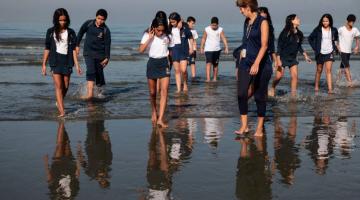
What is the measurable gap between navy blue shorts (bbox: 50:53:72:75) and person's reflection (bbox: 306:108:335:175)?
4.11 m

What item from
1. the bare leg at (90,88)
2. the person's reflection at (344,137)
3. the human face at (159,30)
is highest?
the human face at (159,30)

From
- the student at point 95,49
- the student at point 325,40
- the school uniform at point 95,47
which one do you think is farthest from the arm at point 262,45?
the student at point 325,40

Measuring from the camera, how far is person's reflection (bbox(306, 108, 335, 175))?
6398 mm

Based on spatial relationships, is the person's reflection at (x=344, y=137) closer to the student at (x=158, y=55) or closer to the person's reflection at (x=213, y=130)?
the person's reflection at (x=213, y=130)

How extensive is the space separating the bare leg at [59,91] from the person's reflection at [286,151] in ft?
11.4

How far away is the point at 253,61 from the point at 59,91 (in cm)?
348

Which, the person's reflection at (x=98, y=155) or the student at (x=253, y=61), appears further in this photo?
the student at (x=253, y=61)

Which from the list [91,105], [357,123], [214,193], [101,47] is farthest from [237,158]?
[101,47]

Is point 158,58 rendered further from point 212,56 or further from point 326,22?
point 212,56

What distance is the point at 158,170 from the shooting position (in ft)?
19.7

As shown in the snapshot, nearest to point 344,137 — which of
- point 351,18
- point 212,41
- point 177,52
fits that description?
point 177,52

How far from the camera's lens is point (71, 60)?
950 cm

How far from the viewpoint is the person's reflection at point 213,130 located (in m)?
7.53

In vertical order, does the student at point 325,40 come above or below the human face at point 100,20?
below
